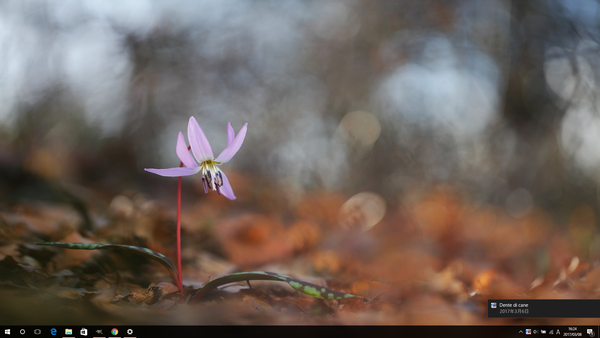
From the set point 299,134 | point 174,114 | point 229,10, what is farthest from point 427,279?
point 229,10

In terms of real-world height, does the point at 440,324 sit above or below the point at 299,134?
below

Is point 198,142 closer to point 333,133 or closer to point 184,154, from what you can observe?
point 184,154

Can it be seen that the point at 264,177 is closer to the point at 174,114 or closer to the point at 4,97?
the point at 174,114

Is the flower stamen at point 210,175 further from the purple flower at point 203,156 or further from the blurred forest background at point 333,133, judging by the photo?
the blurred forest background at point 333,133
